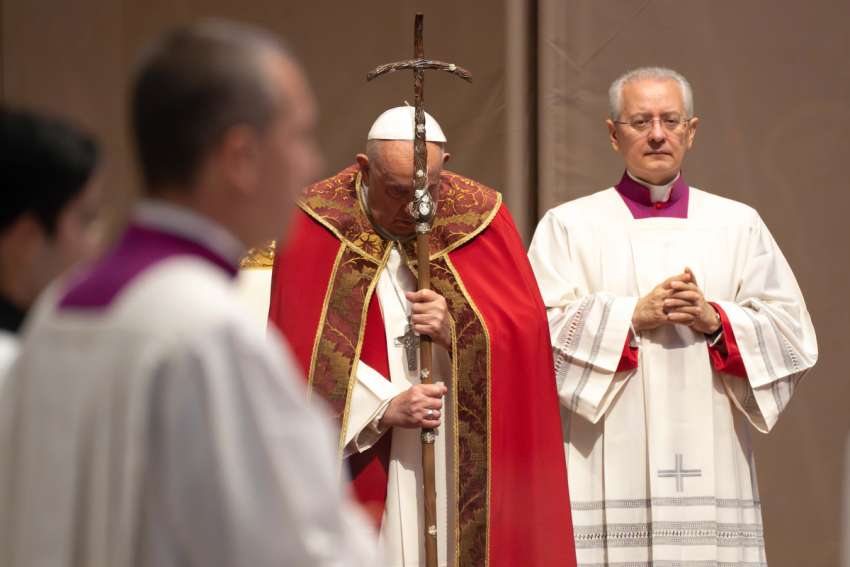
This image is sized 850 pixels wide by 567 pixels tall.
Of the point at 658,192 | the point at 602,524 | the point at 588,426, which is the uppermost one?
the point at 658,192

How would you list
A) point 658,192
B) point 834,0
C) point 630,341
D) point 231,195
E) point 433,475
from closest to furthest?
point 231,195, point 433,475, point 630,341, point 658,192, point 834,0

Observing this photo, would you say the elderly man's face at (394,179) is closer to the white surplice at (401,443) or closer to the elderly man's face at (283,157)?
the white surplice at (401,443)

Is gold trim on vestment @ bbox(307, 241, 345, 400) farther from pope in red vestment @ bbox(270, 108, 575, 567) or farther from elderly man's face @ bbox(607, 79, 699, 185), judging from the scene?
elderly man's face @ bbox(607, 79, 699, 185)

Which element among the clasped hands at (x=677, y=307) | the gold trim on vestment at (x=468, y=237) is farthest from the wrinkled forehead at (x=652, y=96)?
the gold trim on vestment at (x=468, y=237)

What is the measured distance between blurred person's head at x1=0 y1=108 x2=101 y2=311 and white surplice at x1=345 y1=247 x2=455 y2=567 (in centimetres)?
218

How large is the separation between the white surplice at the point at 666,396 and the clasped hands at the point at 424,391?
843 mm

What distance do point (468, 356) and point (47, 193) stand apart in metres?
2.39

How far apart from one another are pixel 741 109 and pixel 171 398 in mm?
5974

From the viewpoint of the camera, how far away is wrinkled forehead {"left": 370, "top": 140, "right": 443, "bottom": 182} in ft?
15.3

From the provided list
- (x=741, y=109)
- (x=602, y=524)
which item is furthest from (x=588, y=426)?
(x=741, y=109)

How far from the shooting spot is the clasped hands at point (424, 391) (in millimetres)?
4539

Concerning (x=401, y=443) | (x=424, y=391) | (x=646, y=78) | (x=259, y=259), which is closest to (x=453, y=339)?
(x=424, y=391)

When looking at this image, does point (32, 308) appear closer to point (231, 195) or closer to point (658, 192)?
point (231, 195)

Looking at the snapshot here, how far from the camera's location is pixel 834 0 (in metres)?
7.53
